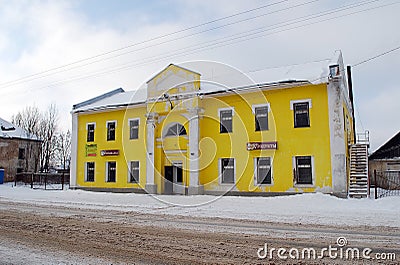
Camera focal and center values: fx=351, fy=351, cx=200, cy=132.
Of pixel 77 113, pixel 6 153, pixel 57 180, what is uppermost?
pixel 77 113

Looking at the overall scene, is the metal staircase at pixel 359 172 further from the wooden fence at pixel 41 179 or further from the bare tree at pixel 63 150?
the bare tree at pixel 63 150

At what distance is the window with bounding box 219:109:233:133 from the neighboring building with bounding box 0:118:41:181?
29.6 meters

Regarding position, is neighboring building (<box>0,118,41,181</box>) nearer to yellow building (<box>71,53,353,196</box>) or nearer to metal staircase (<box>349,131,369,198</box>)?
yellow building (<box>71,53,353,196</box>)

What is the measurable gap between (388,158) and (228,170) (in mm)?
20507

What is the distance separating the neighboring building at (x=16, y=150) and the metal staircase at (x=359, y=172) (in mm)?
36549

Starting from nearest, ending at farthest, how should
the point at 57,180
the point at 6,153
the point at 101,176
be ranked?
the point at 101,176, the point at 57,180, the point at 6,153

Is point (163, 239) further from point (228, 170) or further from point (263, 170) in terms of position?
point (228, 170)

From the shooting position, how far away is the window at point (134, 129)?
25344mm

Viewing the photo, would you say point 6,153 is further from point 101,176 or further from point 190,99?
point 190,99

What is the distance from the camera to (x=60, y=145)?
64.9 metres

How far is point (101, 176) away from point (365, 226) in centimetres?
2041

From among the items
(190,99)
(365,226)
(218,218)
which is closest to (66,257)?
(218,218)

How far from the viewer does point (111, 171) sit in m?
26.1

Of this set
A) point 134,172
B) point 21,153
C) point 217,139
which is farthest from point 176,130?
point 21,153
